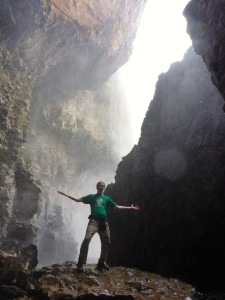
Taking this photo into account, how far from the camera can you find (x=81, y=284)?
745cm

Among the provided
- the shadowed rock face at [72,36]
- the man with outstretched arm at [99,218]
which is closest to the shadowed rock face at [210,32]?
the man with outstretched arm at [99,218]

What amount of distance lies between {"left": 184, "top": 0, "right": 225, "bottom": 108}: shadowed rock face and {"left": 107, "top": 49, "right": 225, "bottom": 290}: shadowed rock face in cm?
358

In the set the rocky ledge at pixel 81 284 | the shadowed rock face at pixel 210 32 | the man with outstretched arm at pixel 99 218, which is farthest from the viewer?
the man with outstretched arm at pixel 99 218

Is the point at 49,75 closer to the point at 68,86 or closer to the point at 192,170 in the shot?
the point at 68,86

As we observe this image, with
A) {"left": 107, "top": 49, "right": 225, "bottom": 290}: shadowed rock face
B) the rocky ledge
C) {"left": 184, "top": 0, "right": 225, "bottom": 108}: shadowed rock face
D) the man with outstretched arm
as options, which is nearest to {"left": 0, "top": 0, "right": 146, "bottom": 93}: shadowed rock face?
{"left": 107, "top": 49, "right": 225, "bottom": 290}: shadowed rock face

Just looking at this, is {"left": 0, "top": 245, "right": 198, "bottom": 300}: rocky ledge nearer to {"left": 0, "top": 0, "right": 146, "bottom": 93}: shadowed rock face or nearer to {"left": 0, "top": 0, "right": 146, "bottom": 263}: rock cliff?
{"left": 0, "top": 0, "right": 146, "bottom": 263}: rock cliff

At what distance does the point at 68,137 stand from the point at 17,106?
47.2ft

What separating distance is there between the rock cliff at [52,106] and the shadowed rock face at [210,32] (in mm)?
15629

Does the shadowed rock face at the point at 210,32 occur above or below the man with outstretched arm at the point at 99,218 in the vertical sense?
above

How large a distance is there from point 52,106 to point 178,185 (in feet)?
82.1

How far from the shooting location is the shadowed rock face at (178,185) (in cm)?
1061

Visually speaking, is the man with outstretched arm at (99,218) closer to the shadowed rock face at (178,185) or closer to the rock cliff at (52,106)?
the shadowed rock face at (178,185)

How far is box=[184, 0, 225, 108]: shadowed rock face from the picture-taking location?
25.7ft

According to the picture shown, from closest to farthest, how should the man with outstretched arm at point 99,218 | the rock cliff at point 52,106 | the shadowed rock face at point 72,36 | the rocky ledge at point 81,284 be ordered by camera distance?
the rocky ledge at point 81,284, the man with outstretched arm at point 99,218, the shadowed rock face at point 72,36, the rock cliff at point 52,106
